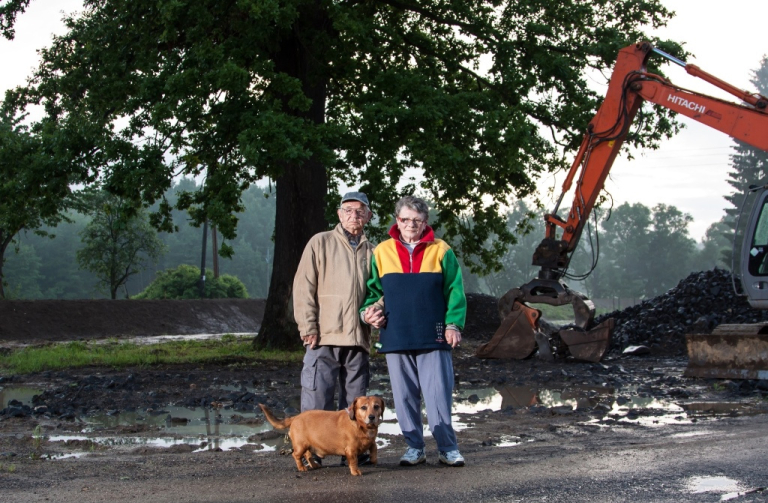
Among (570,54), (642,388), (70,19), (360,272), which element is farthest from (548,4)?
(360,272)

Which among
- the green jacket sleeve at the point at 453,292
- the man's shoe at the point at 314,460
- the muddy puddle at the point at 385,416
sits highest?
the green jacket sleeve at the point at 453,292

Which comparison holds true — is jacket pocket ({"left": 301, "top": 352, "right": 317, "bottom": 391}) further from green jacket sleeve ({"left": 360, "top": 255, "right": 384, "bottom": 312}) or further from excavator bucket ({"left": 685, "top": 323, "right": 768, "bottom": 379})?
excavator bucket ({"left": 685, "top": 323, "right": 768, "bottom": 379})

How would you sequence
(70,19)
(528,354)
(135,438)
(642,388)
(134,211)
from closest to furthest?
(135,438) < (642,388) < (134,211) < (528,354) < (70,19)

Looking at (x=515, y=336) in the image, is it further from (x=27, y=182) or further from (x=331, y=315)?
(x=331, y=315)

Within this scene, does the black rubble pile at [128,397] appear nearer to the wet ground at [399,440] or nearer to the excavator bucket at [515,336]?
the wet ground at [399,440]

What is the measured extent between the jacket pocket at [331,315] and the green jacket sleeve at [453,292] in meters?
0.79

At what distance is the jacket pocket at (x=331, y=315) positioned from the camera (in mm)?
6332

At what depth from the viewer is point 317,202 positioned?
18.2 m

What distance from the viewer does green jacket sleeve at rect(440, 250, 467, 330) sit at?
20.1 ft

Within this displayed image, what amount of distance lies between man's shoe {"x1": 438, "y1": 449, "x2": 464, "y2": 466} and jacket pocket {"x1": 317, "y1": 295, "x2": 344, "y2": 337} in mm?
1194

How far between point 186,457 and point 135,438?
1.34 m

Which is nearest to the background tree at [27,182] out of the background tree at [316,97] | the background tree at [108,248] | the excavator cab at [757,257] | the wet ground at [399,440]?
the background tree at [316,97]

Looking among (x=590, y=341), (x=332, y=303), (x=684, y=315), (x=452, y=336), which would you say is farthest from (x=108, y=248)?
(x=452, y=336)

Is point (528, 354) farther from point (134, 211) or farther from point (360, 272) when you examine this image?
point (360, 272)
